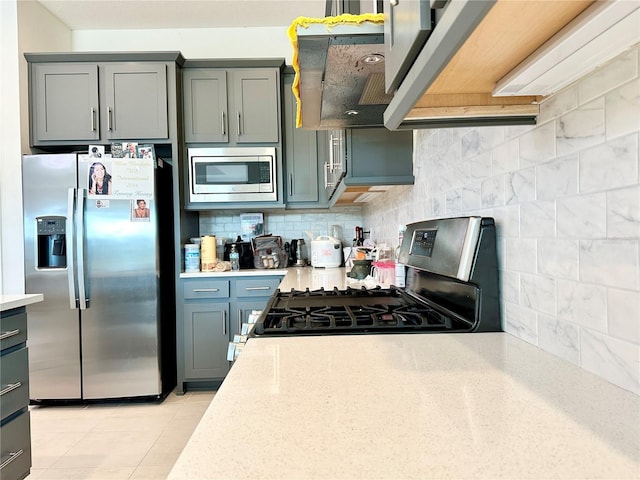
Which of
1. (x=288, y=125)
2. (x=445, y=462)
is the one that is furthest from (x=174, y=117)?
(x=445, y=462)

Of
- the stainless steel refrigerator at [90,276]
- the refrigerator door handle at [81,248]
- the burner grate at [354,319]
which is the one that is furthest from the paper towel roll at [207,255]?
the burner grate at [354,319]

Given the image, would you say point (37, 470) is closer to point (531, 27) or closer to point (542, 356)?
point (542, 356)

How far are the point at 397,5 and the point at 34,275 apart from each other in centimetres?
293

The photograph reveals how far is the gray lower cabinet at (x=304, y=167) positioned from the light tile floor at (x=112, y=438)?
1.69m

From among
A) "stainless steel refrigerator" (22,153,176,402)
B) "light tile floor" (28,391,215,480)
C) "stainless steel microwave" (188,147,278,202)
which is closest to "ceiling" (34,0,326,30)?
"stainless steel microwave" (188,147,278,202)

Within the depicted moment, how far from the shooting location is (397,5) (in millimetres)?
588

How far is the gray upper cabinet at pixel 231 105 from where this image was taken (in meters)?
2.94

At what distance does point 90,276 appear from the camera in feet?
8.45

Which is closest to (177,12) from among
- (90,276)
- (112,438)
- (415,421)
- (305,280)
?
(90,276)

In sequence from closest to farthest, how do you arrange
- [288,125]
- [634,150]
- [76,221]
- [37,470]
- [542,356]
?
[634,150]
[542,356]
[37,470]
[76,221]
[288,125]

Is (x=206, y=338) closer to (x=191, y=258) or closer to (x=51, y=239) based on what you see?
(x=191, y=258)

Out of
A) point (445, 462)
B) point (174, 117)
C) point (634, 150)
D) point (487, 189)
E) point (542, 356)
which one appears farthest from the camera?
point (174, 117)

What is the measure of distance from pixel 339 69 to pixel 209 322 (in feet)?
7.75

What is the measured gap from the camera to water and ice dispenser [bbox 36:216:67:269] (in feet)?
8.46
